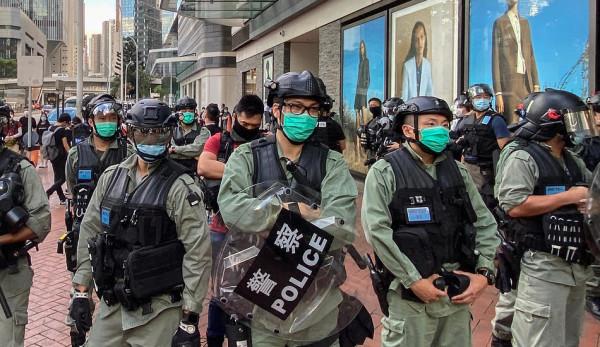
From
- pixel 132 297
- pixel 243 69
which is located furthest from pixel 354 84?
pixel 243 69

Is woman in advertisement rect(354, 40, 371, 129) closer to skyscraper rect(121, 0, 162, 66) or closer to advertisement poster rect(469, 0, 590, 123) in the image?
advertisement poster rect(469, 0, 590, 123)

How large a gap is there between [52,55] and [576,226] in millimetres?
175722

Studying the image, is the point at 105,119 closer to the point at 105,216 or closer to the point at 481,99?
the point at 105,216

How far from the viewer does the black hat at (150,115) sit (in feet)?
9.75

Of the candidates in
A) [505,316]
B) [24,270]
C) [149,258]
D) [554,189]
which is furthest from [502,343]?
[24,270]

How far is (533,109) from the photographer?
347 centimetres

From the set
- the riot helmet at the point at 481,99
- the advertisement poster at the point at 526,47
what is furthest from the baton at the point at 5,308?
the advertisement poster at the point at 526,47

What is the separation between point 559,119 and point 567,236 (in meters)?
0.70

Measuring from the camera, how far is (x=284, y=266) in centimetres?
254

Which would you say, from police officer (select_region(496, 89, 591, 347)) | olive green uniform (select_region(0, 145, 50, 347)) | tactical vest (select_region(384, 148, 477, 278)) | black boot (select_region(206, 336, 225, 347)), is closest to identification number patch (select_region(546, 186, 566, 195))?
police officer (select_region(496, 89, 591, 347))

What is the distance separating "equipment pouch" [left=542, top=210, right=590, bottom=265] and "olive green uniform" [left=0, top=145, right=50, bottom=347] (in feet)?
9.98

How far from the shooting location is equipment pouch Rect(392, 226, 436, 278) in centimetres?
280

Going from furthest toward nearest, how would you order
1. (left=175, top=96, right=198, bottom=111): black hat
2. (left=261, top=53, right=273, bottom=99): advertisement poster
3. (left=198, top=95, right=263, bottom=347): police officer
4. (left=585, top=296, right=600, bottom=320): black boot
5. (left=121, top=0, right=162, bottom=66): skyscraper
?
(left=121, top=0, right=162, bottom=66): skyscraper
(left=261, top=53, right=273, bottom=99): advertisement poster
(left=175, top=96, right=198, bottom=111): black hat
(left=585, top=296, right=600, bottom=320): black boot
(left=198, top=95, right=263, bottom=347): police officer

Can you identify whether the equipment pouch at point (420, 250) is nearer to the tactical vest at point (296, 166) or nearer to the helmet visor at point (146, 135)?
the tactical vest at point (296, 166)
